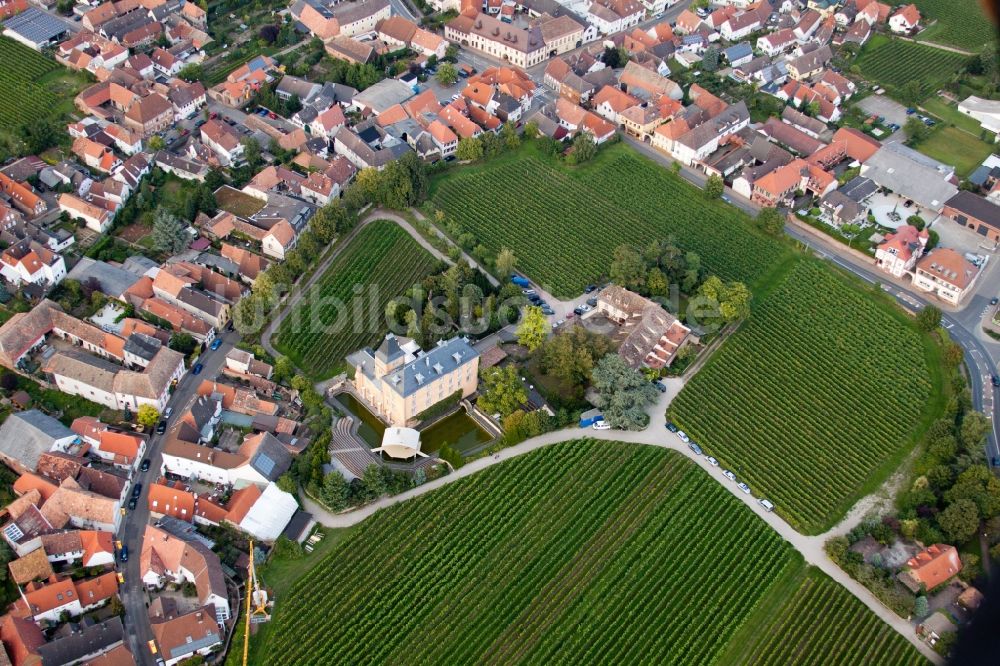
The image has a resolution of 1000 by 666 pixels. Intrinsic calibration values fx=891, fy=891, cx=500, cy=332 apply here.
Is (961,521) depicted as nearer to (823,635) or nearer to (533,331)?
(823,635)

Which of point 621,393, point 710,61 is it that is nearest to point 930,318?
point 621,393

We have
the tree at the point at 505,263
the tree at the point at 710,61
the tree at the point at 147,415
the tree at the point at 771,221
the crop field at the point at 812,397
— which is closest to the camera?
the tree at the point at 147,415

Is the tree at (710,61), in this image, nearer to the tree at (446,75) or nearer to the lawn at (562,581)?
the tree at (446,75)

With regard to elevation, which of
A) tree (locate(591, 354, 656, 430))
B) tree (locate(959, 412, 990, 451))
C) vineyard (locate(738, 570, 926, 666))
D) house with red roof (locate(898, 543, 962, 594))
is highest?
tree (locate(591, 354, 656, 430))

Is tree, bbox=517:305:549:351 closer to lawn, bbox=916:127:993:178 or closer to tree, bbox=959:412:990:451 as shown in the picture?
tree, bbox=959:412:990:451

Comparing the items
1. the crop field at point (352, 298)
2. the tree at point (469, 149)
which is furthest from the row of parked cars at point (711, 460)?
the tree at point (469, 149)

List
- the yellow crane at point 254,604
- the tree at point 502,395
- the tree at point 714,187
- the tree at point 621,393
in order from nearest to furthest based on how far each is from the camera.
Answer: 1. the yellow crane at point 254,604
2. the tree at point 621,393
3. the tree at point 502,395
4. the tree at point 714,187

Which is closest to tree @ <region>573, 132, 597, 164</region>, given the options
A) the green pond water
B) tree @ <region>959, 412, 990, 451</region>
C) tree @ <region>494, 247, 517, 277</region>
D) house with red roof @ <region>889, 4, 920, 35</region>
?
tree @ <region>494, 247, 517, 277</region>
